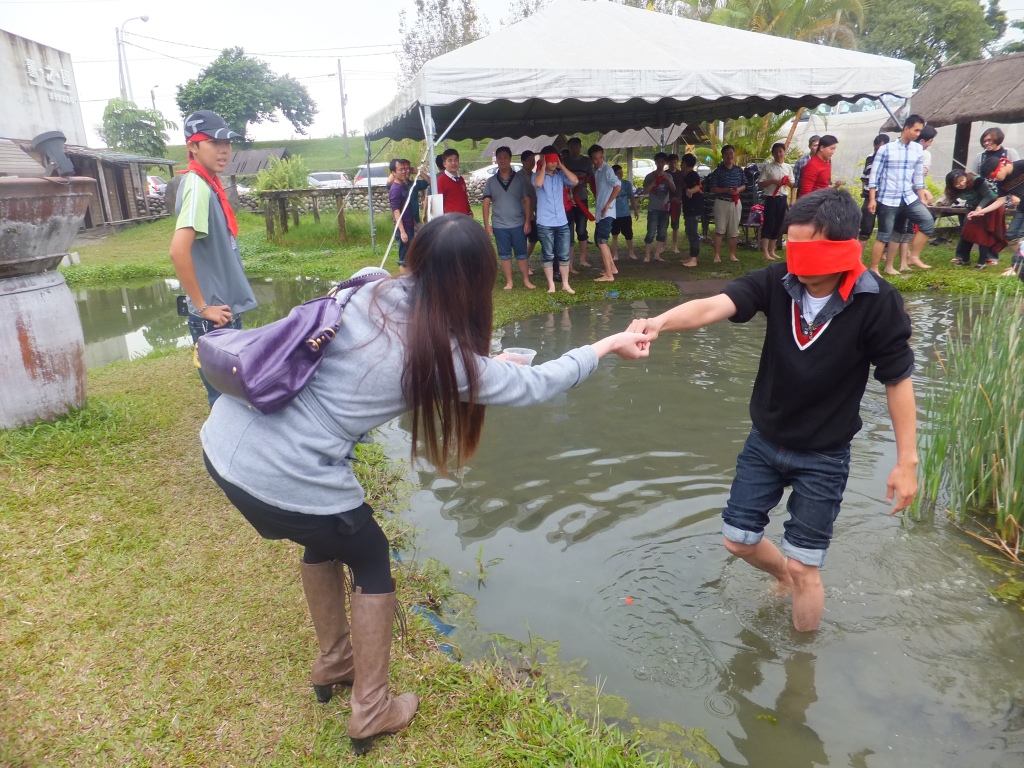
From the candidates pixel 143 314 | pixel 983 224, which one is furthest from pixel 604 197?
pixel 143 314

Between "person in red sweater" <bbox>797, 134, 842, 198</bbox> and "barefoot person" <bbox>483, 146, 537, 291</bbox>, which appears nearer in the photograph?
"barefoot person" <bbox>483, 146, 537, 291</bbox>

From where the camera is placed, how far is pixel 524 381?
2082 mm

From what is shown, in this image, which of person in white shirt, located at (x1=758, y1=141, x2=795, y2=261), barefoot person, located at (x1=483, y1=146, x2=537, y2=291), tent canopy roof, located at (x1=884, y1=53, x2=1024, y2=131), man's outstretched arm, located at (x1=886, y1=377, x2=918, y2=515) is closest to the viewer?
man's outstretched arm, located at (x1=886, y1=377, x2=918, y2=515)

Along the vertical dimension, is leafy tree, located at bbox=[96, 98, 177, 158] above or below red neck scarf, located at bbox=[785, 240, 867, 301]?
above

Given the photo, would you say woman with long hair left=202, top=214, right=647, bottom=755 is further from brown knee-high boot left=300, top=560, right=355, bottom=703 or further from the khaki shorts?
the khaki shorts

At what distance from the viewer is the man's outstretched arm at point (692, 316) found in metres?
2.70

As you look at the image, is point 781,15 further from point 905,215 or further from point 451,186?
point 451,186

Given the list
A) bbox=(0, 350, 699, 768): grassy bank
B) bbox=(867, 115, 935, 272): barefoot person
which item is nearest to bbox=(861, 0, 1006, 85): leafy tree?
bbox=(867, 115, 935, 272): barefoot person

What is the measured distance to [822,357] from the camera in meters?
2.53

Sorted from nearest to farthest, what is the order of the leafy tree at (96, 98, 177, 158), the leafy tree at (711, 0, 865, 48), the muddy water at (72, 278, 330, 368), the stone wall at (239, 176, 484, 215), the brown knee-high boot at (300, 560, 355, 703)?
1. the brown knee-high boot at (300, 560, 355, 703)
2. the muddy water at (72, 278, 330, 368)
3. the leafy tree at (711, 0, 865, 48)
4. the stone wall at (239, 176, 484, 215)
5. the leafy tree at (96, 98, 177, 158)

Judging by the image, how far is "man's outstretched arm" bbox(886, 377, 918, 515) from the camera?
8.16ft

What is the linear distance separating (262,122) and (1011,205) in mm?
53858

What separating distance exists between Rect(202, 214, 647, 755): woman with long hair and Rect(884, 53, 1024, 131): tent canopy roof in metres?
11.3

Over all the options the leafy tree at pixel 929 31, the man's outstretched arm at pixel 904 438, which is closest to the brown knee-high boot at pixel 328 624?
the man's outstretched arm at pixel 904 438
